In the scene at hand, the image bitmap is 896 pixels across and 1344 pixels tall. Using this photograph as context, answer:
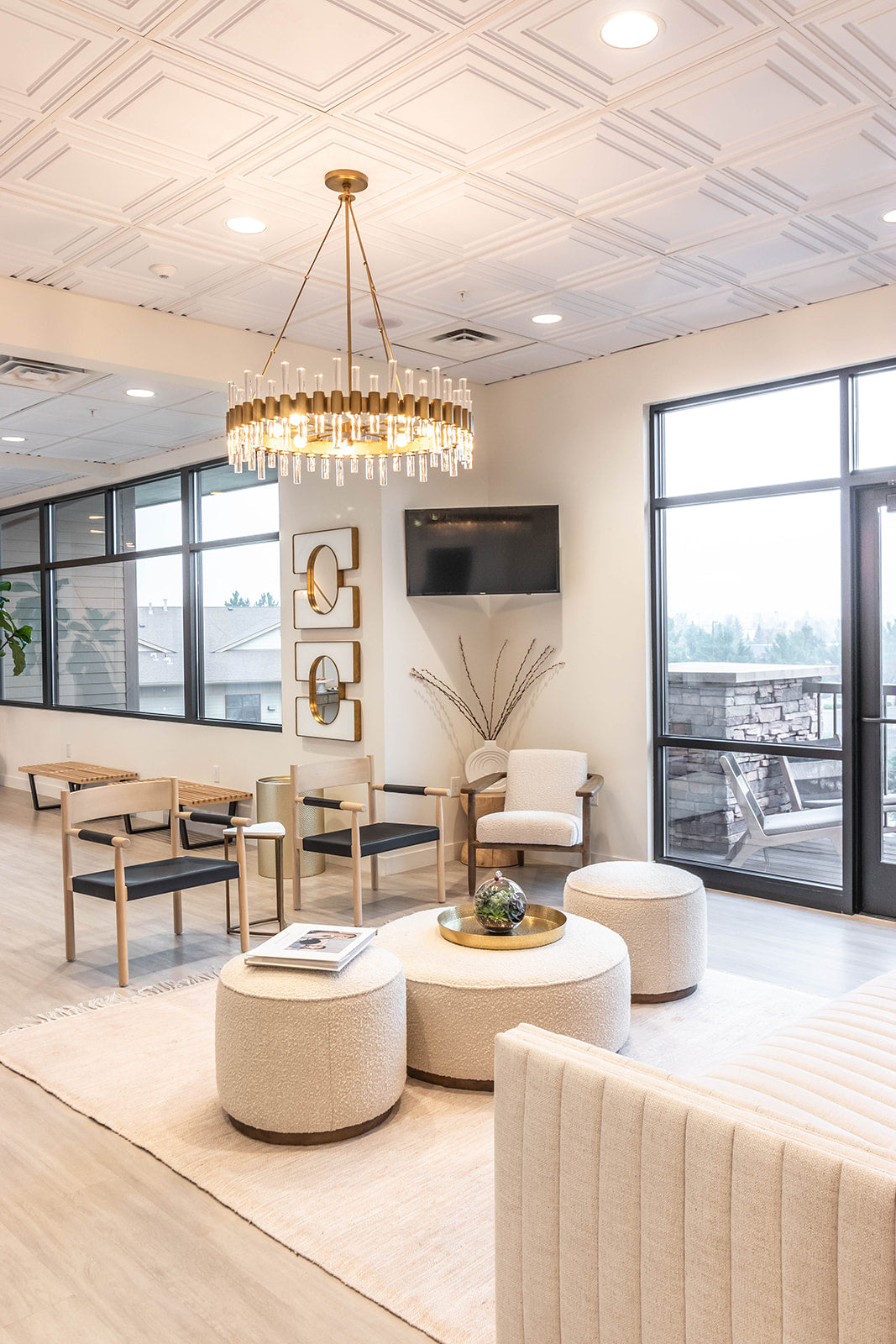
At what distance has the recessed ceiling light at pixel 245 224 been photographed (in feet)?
12.8

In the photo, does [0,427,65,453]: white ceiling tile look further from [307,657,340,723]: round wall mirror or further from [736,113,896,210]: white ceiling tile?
[736,113,896,210]: white ceiling tile

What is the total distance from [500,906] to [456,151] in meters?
2.50

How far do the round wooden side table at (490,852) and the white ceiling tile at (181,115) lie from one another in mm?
3657

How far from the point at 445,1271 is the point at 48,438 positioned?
6.86 metres

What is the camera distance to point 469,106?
312 cm

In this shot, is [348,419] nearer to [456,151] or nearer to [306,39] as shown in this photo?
[456,151]

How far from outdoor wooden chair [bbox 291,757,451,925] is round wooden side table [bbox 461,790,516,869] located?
499 mm

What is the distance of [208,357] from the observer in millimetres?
5148

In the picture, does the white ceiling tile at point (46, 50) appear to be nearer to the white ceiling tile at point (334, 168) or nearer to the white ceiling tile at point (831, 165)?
the white ceiling tile at point (334, 168)

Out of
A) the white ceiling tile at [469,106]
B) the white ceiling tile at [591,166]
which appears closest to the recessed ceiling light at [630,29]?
the white ceiling tile at [469,106]

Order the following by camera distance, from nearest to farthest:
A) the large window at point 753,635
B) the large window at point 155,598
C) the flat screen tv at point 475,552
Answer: the large window at point 753,635, the flat screen tv at point 475,552, the large window at point 155,598

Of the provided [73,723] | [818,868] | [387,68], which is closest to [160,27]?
[387,68]

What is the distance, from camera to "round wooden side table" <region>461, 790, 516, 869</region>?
19.7 ft

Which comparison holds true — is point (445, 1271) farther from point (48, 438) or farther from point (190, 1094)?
point (48, 438)
